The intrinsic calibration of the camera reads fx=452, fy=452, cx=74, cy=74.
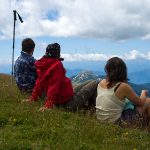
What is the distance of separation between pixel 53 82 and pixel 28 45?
2737mm

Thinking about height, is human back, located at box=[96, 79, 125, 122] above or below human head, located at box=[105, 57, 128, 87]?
below

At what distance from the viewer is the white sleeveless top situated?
11.4 m

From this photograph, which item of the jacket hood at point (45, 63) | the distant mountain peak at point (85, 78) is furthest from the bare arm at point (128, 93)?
the distant mountain peak at point (85, 78)

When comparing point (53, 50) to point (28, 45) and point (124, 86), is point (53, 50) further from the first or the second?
point (124, 86)

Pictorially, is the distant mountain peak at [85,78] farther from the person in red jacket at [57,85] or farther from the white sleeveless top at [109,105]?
the white sleeveless top at [109,105]

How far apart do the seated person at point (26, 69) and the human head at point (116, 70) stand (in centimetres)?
456

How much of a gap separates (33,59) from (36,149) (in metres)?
7.67

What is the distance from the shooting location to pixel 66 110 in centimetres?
1299

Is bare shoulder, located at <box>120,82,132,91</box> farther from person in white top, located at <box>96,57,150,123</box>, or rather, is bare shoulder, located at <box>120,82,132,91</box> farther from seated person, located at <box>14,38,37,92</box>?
seated person, located at <box>14,38,37,92</box>

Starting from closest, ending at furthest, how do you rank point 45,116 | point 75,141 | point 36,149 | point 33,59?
point 36,149, point 75,141, point 45,116, point 33,59

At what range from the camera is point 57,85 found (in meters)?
12.6

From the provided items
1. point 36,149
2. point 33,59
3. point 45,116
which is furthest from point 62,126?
point 33,59

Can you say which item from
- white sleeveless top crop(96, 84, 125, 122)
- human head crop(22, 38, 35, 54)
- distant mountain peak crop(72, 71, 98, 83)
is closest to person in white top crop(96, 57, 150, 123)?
white sleeveless top crop(96, 84, 125, 122)

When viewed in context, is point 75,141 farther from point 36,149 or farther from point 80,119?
point 80,119
